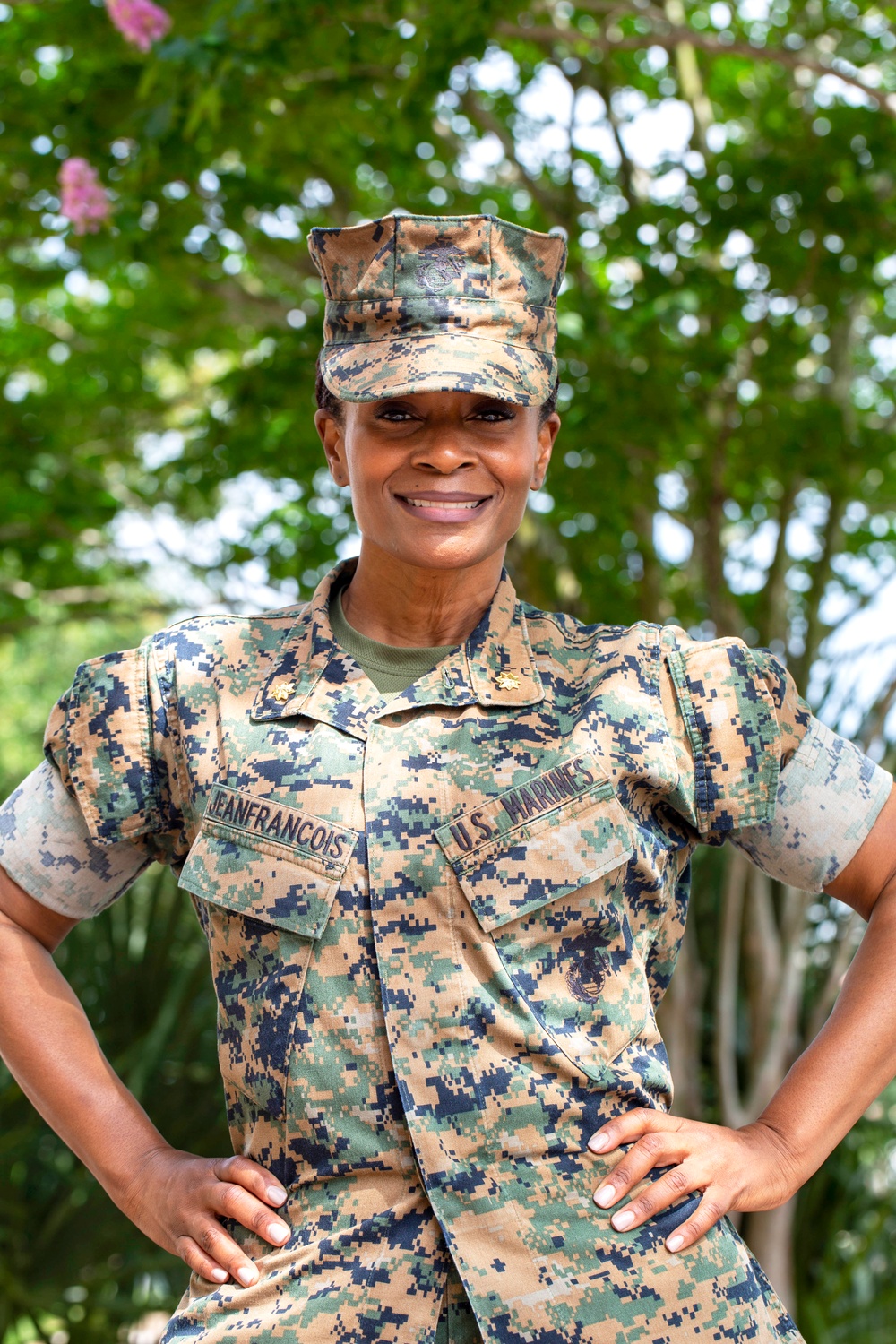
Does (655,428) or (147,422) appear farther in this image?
(147,422)

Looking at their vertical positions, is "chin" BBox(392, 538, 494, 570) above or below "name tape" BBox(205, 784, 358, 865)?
above

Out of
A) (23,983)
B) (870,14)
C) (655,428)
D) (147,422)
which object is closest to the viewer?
(23,983)

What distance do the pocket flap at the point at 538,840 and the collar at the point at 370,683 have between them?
0.46 feet

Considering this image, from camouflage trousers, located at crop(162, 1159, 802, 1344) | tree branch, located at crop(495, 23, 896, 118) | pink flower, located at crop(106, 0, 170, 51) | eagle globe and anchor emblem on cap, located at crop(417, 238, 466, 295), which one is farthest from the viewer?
tree branch, located at crop(495, 23, 896, 118)

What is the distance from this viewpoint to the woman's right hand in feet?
4.98

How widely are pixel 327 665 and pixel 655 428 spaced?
2.69 metres

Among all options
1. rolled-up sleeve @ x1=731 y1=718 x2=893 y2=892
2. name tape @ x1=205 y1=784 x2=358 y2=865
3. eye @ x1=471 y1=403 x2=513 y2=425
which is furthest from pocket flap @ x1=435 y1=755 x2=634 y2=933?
eye @ x1=471 y1=403 x2=513 y2=425

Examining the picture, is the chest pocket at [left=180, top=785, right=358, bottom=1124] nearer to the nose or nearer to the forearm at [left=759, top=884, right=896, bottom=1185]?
the nose

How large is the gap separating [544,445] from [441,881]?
2.17 feet

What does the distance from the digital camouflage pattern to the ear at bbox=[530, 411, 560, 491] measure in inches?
8.7

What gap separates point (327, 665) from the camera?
1713mm

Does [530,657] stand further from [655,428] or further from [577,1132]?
[655,428]

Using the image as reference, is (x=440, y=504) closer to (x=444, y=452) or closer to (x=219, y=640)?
(x=444, y=452)

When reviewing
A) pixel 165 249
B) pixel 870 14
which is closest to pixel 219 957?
pixel 165 249
